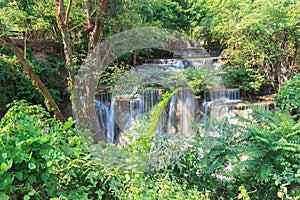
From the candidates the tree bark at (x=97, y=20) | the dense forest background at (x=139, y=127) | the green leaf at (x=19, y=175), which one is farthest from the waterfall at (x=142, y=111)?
the green leaf at (x=19, y=175)

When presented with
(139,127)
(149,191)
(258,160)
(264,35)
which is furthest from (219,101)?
(149,191)

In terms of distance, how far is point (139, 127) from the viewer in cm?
186

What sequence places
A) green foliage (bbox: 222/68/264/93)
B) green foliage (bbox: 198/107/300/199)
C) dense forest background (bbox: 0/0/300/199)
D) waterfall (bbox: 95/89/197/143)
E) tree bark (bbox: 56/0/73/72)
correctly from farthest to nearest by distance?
green foliage (bbox: 222/68/264/93), waterfall (bbox: 95/89/197/143), tree bark (bbox: 56/0/73/72), green foliage (bbox: 198/107/300/199), dense forest background (bbox: 0/0/300/199)

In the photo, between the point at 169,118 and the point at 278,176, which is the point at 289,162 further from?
the point at 169,118

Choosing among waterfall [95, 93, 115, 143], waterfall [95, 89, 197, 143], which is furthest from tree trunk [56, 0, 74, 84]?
waterfall [95, 93, 115, 143]

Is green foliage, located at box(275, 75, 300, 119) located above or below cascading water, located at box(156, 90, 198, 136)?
above

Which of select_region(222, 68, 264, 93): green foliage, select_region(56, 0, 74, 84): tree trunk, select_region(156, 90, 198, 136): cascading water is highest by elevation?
select_region(56, 0, 74, 84): tree trunk

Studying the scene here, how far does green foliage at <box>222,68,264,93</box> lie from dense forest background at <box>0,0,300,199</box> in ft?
0.09

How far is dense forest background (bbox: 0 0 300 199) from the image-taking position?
1.27 meters

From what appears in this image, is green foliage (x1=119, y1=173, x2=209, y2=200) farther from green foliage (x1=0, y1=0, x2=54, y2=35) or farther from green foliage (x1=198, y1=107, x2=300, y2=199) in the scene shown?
green foliage (x1=0, y1=0, x2=54, y2=35)

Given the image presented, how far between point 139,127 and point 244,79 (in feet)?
17.6

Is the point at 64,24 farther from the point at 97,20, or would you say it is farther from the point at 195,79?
the point at 195,79

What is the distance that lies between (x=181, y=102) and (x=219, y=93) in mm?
1264

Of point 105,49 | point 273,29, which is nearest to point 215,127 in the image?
point 105,49
